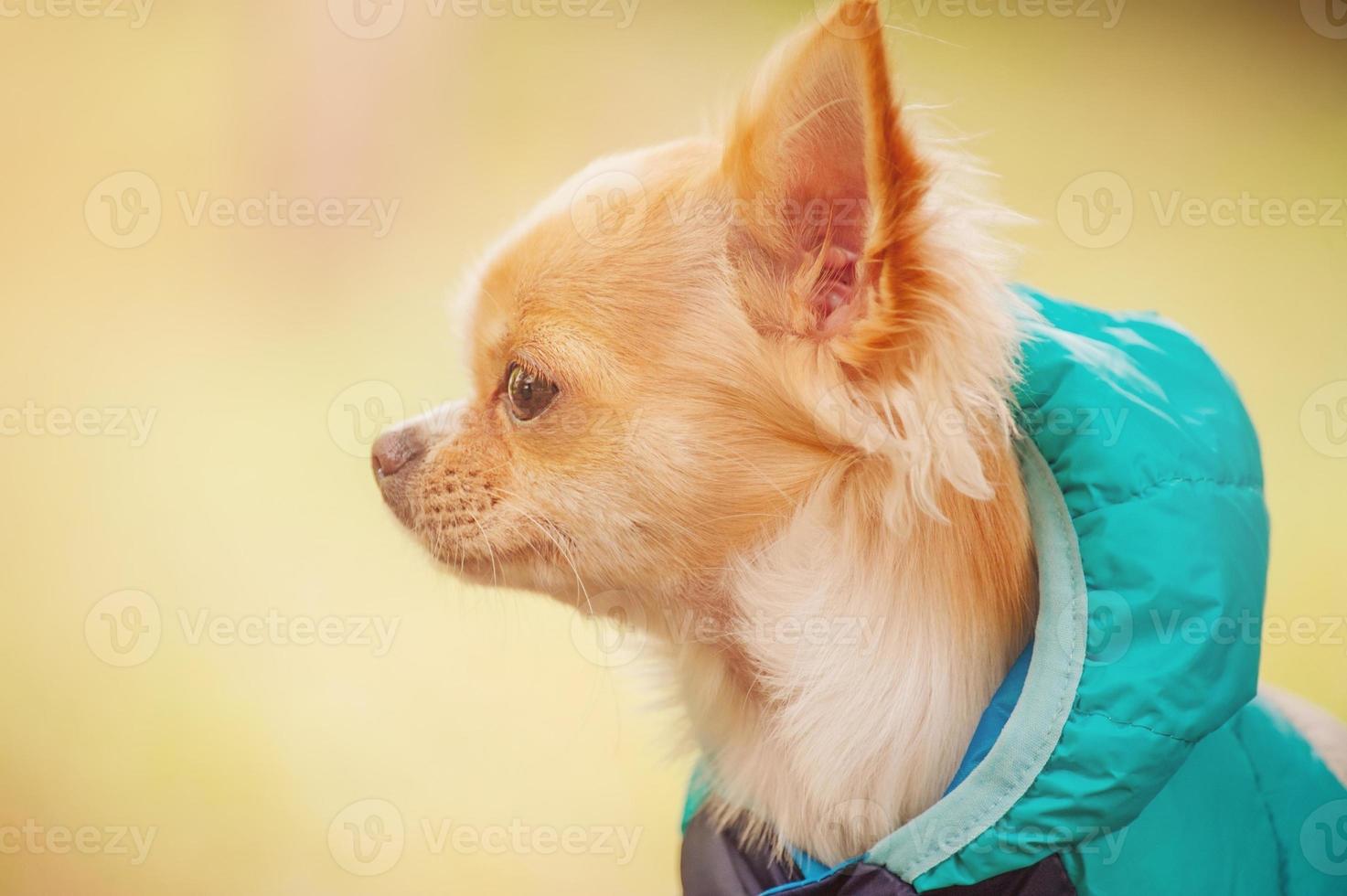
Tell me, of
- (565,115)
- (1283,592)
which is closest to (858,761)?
(1283,592)

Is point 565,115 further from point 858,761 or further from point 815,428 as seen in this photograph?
point 858,761

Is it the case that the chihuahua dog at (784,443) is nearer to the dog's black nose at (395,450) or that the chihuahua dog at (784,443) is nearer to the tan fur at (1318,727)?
the dog's black nose at (395,450)

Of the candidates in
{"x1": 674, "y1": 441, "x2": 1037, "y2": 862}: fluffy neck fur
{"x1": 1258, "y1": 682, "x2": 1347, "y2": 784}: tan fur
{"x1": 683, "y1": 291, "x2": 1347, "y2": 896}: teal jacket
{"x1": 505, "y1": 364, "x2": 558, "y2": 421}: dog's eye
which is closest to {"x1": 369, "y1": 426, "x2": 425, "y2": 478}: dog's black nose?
{"x1": 505, "y1": 364, "x2": 558, "y2": 421}: dog's eye

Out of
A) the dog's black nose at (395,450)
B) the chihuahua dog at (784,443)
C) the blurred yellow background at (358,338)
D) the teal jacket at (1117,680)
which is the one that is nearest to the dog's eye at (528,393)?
the chihuahua dog at (784,443)

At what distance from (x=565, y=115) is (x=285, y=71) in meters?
0.49

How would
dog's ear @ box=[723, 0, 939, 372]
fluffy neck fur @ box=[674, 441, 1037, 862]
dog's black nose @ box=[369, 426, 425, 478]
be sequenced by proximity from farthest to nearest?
dog's black nose @ box=[369, 426, 425, 478], fluffy neck fur @ box=[674, 441, 1037, 862], dog's ear @ box=[723, 0, 939, 372]

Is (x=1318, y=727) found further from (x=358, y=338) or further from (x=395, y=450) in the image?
(x=358, y=338)

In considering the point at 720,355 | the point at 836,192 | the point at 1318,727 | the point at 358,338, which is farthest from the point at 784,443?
the point at 358,338

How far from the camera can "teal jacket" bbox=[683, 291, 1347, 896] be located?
776mm

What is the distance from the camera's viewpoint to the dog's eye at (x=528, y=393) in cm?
88

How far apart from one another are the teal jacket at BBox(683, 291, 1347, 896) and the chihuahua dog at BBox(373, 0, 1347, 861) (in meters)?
0.05

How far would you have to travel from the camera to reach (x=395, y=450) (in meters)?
0.97

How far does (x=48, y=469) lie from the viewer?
1.65 meters

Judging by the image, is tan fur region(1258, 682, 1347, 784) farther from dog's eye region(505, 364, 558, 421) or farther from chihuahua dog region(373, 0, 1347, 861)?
dog's eye region(505, 364, 558, 421)
